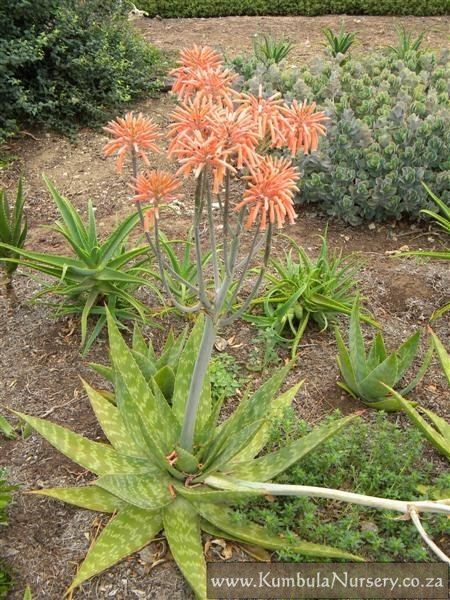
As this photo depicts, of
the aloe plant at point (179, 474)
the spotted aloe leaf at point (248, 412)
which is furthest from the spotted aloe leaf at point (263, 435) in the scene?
the spotted aloe leaf at point (248, 412)

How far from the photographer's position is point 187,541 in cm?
240

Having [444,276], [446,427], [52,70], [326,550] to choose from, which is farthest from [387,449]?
[52,70]

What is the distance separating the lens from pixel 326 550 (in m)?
2.28

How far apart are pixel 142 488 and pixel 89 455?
0.31 metres

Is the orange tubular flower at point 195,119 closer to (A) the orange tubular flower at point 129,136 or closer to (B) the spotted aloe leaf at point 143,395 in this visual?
(A) the orange tubular flower at point 129,136

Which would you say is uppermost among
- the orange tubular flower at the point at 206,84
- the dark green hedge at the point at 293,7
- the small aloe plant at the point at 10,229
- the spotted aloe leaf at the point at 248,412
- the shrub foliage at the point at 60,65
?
the dark green hedge at the point at 293,7

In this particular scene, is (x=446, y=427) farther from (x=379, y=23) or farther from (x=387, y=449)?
(x=379, y=23)

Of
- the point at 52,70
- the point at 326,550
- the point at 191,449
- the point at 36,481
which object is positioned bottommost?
the point at 36,481

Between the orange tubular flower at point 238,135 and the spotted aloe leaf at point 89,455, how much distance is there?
135cm

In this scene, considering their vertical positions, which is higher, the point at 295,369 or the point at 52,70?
the point at 52,70

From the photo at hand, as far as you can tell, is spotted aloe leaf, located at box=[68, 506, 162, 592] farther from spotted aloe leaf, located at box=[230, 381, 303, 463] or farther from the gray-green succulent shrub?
the gray-green succulent shrub

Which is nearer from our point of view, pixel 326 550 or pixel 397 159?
pixel 326 550

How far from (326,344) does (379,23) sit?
6.90 metres

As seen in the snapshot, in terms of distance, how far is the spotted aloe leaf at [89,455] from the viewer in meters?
2.52
